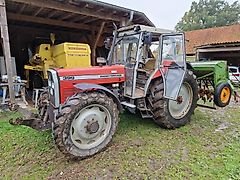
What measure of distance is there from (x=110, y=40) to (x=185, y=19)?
1278 inches

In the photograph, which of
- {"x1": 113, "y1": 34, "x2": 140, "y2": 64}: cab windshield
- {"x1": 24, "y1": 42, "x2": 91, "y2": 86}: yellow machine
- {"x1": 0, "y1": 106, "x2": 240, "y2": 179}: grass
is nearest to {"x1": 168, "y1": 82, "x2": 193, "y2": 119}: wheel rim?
{"x1": 0, "y1": 106, "x2": 240, "y2": 179}: grass

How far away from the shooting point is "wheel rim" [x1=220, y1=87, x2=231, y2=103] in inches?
189

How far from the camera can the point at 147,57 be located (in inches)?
167

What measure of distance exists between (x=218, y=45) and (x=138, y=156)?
426 inches

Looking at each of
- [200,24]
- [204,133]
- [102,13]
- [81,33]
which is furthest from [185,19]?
[204,133]

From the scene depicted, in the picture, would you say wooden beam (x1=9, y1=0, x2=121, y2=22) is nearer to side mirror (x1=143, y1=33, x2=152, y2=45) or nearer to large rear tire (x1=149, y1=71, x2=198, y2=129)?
side mirror (x1=143, y1=33, x2=152, y2=45)

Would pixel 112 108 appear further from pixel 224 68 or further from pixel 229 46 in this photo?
pixel 229 46

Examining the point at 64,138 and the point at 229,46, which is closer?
the point at 64,138

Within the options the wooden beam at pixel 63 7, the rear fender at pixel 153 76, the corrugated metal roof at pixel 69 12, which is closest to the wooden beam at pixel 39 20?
the corrugated metal roof at pixel 69 12

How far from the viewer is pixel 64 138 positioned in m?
2.84

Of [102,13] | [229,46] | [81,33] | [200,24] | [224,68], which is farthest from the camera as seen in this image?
[200,24]

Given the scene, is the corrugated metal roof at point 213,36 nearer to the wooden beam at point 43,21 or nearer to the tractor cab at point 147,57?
the wooden beam at point 43,21

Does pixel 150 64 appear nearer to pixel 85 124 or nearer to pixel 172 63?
pixel 172 63

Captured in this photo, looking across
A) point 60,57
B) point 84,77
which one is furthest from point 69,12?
point 84,77
